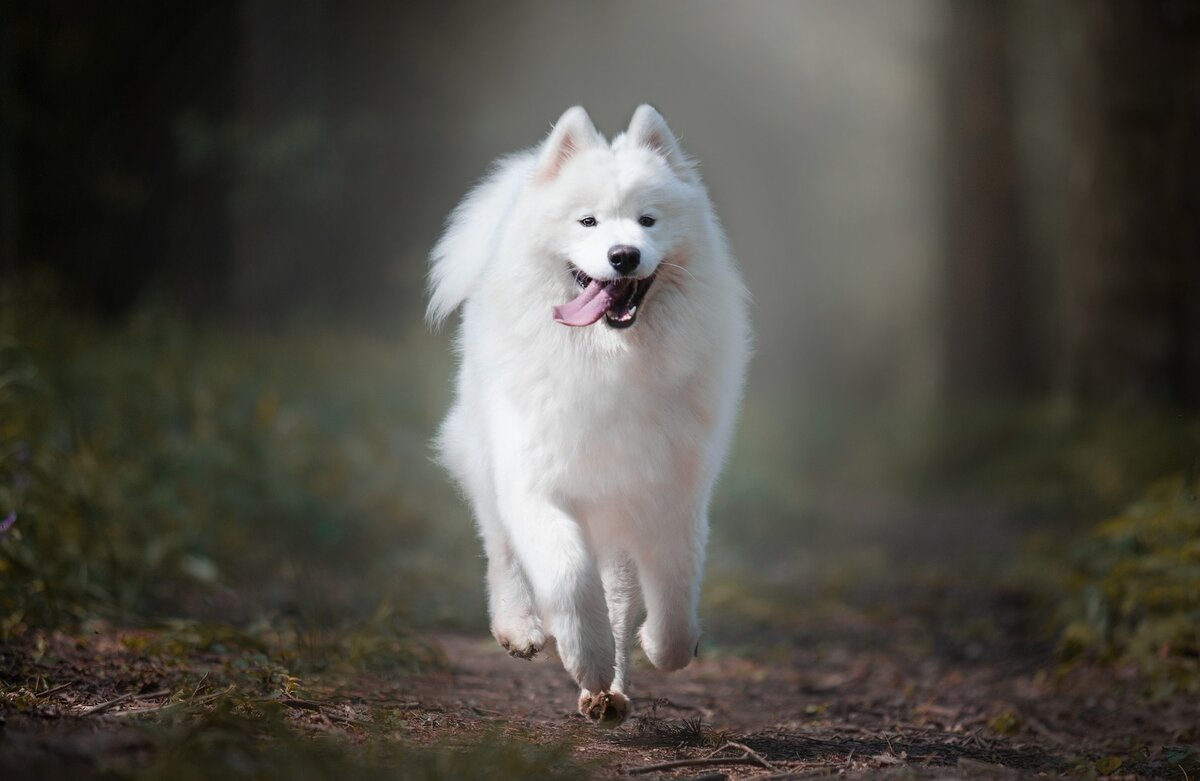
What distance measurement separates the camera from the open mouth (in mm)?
3473

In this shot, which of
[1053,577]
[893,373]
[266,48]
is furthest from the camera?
[893,373]

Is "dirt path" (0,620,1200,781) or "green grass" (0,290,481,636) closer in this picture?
"dirt path" (0,620,1200,781)

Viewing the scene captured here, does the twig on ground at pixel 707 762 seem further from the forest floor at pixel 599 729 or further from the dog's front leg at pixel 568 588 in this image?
the dog's front leg at pixel 568 588

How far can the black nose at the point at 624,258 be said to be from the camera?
3371mm

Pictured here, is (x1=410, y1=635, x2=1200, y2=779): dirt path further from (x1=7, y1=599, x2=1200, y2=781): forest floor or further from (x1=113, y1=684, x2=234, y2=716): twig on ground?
(x1=113, y1=684, x2=234, y2=716): twig on ground

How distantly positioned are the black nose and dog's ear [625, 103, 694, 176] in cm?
62

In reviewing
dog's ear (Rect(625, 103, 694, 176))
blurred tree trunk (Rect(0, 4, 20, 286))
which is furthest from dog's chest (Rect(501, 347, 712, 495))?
blurred tree trunk (Rect(0, 4, 20, 286))

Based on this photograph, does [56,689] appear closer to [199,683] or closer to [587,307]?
[199,683]

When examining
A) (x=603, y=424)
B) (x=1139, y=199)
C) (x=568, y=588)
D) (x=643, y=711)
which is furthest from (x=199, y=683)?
(x=1139, y=199)

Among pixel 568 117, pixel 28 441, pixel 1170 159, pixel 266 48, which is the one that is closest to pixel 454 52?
pixel 266 48

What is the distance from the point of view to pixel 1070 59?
9367mm

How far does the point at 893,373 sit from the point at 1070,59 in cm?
1271

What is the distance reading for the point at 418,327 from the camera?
37.0 feet

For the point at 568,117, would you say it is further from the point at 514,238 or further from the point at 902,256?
the point at 902,256
